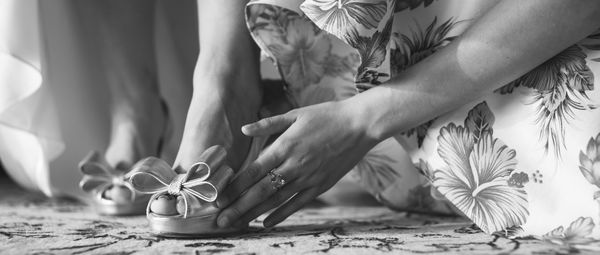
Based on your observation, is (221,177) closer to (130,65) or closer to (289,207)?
(289,207)

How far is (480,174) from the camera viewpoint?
0.71 metres

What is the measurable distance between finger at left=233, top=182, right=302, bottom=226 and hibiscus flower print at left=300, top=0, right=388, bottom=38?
17cm

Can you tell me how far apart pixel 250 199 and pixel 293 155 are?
7 cm

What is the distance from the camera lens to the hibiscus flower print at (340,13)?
2.17 feet

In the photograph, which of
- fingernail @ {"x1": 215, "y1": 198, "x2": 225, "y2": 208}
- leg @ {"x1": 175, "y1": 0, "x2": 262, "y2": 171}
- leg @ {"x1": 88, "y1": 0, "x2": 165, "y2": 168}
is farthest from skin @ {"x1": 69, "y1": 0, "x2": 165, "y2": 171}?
fingernail @ {"x1": 215, "y1": 198, "x2": 225, "y2": 208}

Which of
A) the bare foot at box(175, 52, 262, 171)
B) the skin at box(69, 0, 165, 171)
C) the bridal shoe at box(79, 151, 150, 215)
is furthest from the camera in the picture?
the skin at box(69, 0, 165, 171)

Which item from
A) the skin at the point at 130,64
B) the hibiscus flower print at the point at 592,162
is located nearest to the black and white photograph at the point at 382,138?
the hibiscus flower print at the point at 592,162

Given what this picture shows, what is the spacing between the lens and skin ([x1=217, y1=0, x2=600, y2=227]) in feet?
2.10

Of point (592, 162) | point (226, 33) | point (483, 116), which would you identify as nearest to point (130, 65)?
point (226, 33)

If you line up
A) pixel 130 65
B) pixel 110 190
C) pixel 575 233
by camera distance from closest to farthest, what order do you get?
pixel 575 233 → pixel 110 190 → pixel 130 65

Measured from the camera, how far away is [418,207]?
89 cm

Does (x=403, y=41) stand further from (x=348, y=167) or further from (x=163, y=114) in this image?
(x=163, y=114)

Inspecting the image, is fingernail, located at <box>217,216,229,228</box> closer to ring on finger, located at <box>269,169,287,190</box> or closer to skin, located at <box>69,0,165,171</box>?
ring on finger, located at <box>269,169,287,190</box>

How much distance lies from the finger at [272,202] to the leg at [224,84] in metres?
0.08
